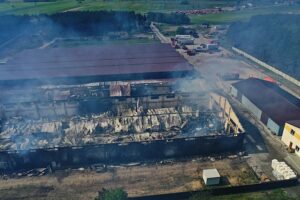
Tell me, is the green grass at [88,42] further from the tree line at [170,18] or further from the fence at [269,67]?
the tree line at [170,18]

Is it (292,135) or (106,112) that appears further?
(106,112)

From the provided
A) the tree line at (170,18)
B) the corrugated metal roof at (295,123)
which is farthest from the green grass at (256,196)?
the tree line at (170,18)

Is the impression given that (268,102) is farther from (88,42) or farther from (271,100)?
(88,42)

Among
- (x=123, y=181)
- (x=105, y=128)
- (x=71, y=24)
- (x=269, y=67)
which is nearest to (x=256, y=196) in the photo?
(x=123, y=181)

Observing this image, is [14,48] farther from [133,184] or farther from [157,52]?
[133,184]

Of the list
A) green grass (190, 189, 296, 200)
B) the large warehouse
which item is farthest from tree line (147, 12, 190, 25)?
green grass (190, 189, 296, 200)

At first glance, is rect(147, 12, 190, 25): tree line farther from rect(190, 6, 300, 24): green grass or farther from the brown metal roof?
the brown metal roof

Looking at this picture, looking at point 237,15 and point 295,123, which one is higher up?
point 237,15

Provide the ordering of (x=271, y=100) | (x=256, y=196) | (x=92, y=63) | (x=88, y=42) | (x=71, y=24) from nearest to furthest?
(x=256, y=196) → (x=271, y=100) → (x=92, y=63) → (x=88, y=42) → (x=71, y=24)

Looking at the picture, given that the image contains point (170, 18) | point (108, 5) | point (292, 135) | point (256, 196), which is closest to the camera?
point (256, 196)
